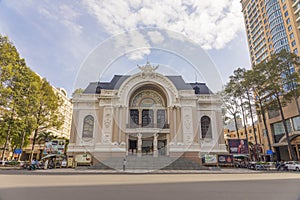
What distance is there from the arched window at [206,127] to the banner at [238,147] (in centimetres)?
286

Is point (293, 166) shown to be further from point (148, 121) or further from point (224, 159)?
point (148, 121)

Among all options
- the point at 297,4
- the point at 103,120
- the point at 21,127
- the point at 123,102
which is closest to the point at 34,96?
the point at 21,127

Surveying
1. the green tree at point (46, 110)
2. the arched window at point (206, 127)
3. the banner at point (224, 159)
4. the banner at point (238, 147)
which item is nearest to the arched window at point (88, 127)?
the green tree at point (46, 110)

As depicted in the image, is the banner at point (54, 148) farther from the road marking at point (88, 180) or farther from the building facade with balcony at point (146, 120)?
the road marking at point (88, 180)

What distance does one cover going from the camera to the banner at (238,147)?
24.5m

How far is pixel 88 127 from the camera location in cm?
2550

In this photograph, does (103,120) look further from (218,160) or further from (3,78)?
(218,160)

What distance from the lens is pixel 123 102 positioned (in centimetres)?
2498

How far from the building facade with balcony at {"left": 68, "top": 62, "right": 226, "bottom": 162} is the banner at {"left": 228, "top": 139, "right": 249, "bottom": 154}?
3.24 ft

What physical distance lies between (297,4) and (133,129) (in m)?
42.9

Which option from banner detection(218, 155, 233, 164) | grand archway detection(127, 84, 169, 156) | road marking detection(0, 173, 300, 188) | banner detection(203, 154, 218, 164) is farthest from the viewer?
grand archway detection(127, 84, 169, 156)

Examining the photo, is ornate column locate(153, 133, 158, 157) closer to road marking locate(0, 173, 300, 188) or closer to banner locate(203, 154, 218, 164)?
banner locate(203, 154, 218, 164)

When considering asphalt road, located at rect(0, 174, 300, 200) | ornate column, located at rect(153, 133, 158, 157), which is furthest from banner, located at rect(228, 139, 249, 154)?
asphalt road, located at rect(0, 174, 300, 200)

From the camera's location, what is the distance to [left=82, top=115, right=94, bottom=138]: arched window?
2520cm
